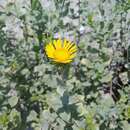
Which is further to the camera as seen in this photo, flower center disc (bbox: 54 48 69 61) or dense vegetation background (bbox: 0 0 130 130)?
dense vegetation background (bbox: 0 0 130 130)

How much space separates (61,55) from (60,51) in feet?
0.21

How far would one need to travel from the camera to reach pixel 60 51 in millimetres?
2168

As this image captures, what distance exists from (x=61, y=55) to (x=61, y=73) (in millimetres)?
116

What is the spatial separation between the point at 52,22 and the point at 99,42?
269 mm

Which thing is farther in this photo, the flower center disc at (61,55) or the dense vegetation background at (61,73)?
the dense vegetation background at (61,73)

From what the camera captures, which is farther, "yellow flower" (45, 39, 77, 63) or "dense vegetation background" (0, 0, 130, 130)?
"dense vegetation background" (0, 0, 130, 130)

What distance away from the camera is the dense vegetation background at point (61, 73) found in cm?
225

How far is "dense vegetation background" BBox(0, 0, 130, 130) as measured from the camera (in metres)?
2.25

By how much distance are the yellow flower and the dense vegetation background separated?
65mm

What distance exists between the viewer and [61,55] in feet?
6.91

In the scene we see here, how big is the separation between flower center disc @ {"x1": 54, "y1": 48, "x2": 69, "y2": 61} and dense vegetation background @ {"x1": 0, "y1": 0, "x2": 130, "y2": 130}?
0.21 ft

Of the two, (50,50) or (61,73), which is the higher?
(50,50)

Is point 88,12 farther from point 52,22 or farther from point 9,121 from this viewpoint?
point 9,121

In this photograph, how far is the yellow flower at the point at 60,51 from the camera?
2086 millimetres
